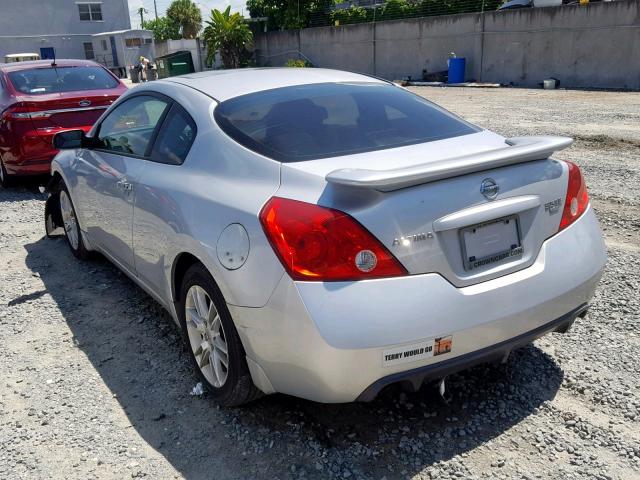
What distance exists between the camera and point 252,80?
139 inches

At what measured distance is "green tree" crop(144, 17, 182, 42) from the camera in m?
76.9

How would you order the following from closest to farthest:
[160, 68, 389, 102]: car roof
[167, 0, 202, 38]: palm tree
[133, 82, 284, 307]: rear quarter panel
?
[133, 82, 284, 307]: rear quarter panel → [160, 68, 389, 102]: car roof → [167, 0, 202, 38]: palm tree

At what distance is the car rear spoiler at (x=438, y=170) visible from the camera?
90.0 inches

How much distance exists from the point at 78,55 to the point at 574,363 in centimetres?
4809

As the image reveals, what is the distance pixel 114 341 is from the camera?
3.79 meters

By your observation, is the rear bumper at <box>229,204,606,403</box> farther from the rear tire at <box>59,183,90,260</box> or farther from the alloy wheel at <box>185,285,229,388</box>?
the rear tire at <box>59,183,90,260</box>

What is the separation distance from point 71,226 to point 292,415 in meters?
3.23

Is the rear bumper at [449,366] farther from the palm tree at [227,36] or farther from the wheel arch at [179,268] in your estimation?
the palm tree at [227,36]

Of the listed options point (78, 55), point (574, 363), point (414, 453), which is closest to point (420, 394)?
point (414, 453)

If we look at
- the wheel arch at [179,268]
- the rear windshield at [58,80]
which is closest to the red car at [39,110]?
the rear windshield at [58,80]

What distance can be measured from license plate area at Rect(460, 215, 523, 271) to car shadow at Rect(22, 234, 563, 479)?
0.62 meters

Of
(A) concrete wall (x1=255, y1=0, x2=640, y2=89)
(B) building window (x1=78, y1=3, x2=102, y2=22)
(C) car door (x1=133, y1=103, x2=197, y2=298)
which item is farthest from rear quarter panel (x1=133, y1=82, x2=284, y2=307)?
(B) building window (x1=78, y1=3, x2=102, y2=22)

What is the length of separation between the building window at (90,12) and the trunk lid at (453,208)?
48.4 metres

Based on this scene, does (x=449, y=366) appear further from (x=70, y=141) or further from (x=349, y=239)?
(x=70, y=141)
